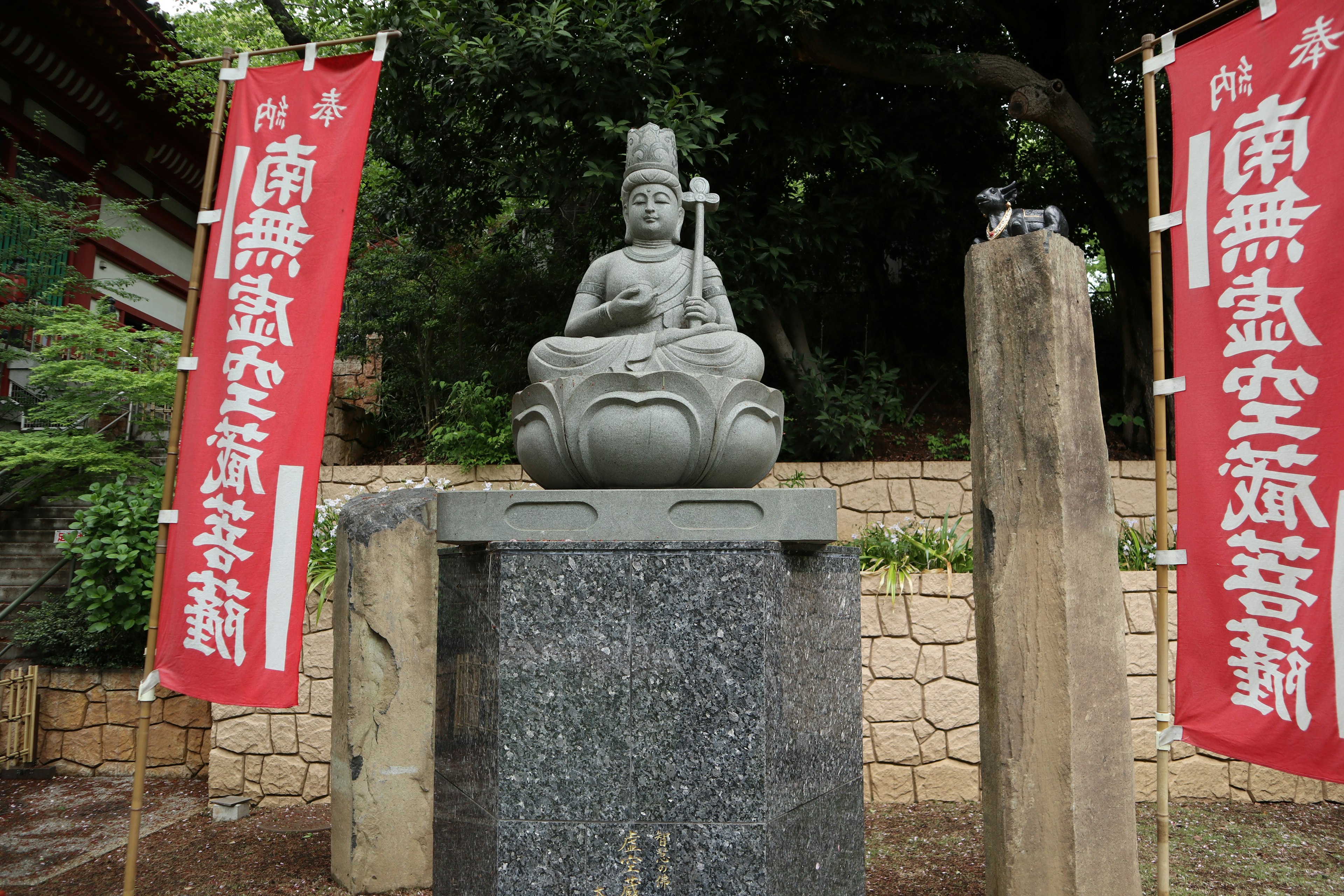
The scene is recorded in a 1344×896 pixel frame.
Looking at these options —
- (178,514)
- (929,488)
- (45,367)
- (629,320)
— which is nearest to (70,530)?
(45,367)

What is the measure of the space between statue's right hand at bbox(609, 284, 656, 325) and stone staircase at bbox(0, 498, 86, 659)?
21.6 feet

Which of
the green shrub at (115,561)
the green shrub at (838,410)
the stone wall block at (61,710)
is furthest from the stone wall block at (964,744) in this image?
the stone wall block at (61,710)

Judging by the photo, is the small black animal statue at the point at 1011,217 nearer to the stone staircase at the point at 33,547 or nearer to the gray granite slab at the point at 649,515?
the gray granite slab at the point at 649,515

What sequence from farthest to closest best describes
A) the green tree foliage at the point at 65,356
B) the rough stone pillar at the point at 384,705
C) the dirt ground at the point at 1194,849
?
the green tree foliage at the point at 65,356, the rough stone pillar at the point at 384,705, the dirt ground at the point at 1194,849

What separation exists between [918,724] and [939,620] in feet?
2.24

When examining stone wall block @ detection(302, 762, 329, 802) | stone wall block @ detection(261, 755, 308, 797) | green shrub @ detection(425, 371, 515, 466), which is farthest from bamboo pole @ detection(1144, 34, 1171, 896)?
green shrub @ detection(425, 371, 515, 466)

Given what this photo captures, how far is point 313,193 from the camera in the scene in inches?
140

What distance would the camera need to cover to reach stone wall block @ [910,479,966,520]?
7410mm

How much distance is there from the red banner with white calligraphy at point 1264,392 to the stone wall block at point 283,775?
5104 mm

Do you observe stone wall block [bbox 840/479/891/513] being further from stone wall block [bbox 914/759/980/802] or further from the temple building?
the temple building

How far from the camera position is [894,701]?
5762mm

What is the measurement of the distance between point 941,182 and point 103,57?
→ 29.2ft

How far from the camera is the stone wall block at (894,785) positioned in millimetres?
5695

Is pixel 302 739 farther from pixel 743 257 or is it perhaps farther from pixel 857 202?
pixel 857 202
